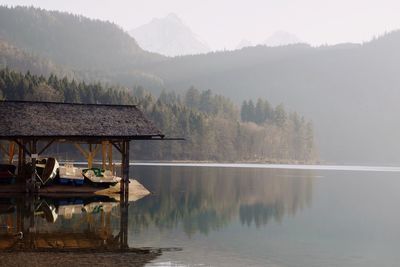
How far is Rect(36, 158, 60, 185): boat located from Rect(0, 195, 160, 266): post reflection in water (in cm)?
512

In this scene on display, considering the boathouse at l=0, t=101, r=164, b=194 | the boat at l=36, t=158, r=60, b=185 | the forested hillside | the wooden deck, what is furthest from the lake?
the forested hillside

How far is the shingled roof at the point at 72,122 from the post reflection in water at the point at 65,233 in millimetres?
5468

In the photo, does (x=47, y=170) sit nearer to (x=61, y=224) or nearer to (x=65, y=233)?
(x=61, y=224)

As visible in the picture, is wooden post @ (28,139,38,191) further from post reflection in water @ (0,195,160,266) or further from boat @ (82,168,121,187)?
boat @ (82,168,121,187)

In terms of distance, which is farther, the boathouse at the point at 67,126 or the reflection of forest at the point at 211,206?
the boathouse at the point at 67,126

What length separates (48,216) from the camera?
1216 inches

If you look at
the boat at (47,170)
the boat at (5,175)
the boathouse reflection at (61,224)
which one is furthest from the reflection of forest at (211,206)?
the boat at (5,175)

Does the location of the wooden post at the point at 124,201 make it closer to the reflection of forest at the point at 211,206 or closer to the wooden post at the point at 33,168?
the reflection of forest at the point at 211,206

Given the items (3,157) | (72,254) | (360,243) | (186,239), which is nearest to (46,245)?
(72,254)

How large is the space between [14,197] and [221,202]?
15110 mm

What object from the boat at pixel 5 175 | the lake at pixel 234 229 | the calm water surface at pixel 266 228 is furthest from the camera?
the boat at pixel 5 175

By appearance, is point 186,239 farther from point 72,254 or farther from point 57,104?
point 57,104

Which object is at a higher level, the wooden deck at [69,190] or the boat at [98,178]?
the boat at [98,178]

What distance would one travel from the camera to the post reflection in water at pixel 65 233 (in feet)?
68.1
